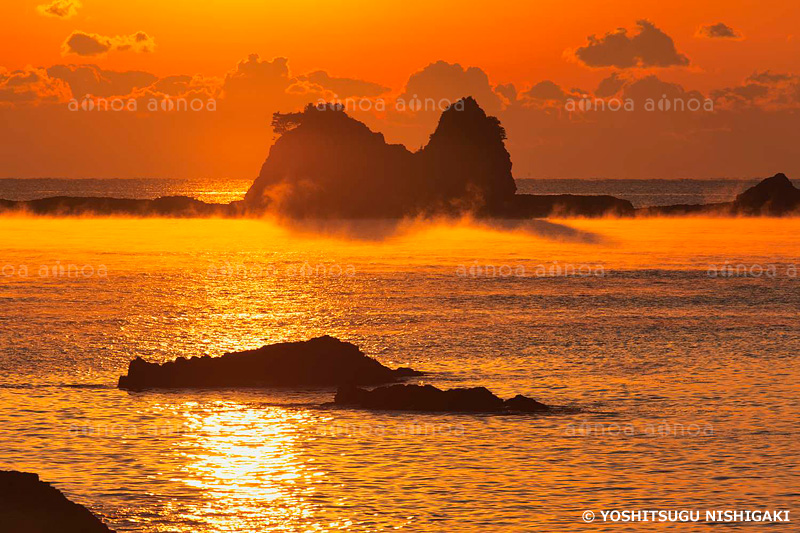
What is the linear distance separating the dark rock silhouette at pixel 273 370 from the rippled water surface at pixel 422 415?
1455 mm

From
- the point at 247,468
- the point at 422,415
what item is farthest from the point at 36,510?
the point at 422,415

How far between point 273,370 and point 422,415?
27.3ft

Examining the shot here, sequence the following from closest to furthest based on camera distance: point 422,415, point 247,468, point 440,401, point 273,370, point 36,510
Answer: point 36,510
point 247,468
point 422,415
point 440,401
point 273,370

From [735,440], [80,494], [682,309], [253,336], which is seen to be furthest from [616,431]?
[682,309]

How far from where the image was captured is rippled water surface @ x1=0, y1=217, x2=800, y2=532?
85.8 feet

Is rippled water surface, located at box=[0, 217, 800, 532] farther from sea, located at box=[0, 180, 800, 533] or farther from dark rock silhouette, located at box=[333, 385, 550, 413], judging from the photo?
dark rock silhouette, located at box=[333, 385, 550, 413]

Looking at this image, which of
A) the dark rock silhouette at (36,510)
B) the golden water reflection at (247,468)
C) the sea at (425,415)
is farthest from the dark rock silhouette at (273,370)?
the dark rock silhouette at (36,510)

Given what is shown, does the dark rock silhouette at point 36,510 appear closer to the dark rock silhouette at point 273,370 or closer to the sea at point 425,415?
the sea at point 425,415

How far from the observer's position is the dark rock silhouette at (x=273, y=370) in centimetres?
4144

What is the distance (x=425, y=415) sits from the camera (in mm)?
35750

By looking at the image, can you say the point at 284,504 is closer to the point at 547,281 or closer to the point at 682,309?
the point at 682,309

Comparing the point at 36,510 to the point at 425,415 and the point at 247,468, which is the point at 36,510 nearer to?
the point at 247,468

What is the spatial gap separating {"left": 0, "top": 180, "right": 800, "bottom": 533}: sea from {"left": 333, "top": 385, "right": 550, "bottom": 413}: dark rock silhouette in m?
0.79

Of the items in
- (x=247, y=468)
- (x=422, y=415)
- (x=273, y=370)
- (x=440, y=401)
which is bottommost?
(x=247, y=468)
